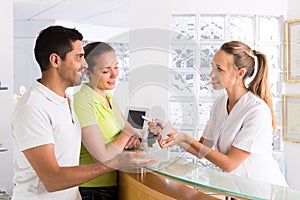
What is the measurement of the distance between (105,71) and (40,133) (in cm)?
34

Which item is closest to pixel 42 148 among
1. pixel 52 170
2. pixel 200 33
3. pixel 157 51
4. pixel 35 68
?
pixel 52 170

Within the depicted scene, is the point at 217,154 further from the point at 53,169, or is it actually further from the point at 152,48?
the point at 53,169

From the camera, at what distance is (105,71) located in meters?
1.78

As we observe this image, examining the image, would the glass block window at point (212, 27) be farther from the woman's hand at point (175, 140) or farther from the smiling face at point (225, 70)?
the woman's hand at point (175, 140)

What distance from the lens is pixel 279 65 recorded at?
5.11m

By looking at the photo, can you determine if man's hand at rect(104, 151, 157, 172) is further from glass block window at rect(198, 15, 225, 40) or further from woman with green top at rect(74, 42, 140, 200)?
glass block window at rect(198, 15, 225, 40)

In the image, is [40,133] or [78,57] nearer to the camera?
[40,133]

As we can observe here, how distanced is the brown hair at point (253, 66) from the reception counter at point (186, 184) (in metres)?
0.51

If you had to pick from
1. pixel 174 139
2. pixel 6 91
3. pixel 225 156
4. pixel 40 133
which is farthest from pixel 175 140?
pixel 6 91

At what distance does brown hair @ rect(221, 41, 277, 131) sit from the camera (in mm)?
2170

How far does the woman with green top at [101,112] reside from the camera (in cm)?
176

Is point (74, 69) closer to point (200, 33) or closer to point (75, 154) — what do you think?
point (75, 154)

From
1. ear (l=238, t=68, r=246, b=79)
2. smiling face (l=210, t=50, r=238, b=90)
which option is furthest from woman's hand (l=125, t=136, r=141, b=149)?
ear (l=238, t=68, r=246, b=79)

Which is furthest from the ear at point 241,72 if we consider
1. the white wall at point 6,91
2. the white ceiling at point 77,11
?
the white ceiling at point 77,11
